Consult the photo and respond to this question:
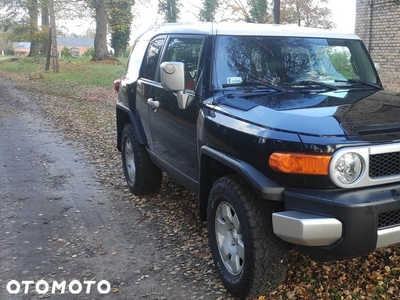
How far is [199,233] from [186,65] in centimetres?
168

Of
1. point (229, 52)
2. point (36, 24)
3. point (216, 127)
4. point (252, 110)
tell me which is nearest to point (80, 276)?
point (216, 127)

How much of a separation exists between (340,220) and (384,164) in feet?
1.58

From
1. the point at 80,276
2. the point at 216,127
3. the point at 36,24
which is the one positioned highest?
the point at 36,24

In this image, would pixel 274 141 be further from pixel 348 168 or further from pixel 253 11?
pixel 253 11

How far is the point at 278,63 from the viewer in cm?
409

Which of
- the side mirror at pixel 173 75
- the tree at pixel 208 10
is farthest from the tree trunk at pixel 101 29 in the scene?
the side mirror at pixel 173 75

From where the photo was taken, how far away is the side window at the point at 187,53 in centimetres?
420

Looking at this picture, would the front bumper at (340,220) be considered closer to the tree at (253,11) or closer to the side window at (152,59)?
the side window at (152,59)

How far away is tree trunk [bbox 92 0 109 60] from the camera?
29441mm

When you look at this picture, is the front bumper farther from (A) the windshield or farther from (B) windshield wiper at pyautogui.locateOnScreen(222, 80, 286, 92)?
(A) the windshield

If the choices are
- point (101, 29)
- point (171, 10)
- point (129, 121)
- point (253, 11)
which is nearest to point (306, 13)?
point (253, 11)

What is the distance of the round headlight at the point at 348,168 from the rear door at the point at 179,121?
150 centimetres

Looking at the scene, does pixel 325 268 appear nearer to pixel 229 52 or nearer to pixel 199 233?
pixel 199 233

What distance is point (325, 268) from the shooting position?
3.80 meters
